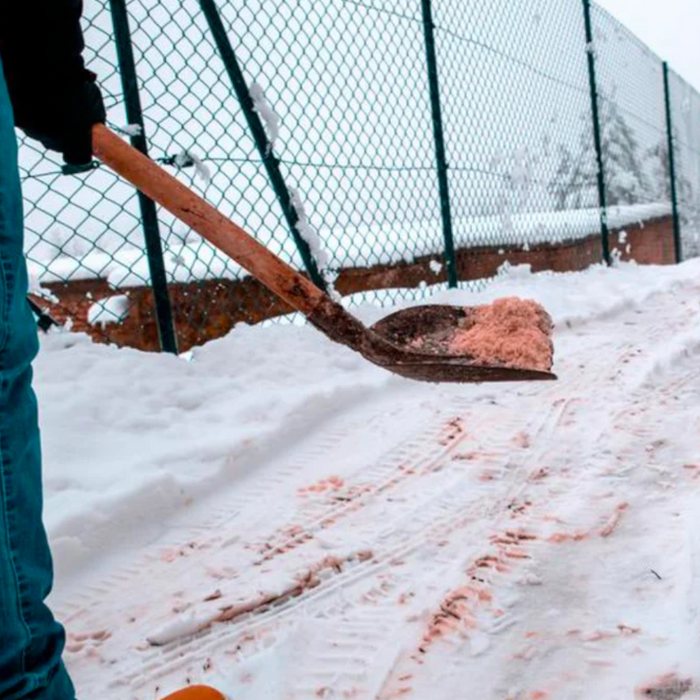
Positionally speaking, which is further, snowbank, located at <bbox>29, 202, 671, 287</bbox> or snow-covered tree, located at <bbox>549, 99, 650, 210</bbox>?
snow-covered tree, located at <bbox>549, 99, 650, 210</bbox>

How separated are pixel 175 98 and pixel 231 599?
2474 millimetres

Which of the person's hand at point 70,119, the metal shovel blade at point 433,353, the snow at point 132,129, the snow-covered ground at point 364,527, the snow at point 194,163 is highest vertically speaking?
the snow at point 132,129

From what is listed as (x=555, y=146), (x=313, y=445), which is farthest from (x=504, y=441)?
(x=555, y=146)

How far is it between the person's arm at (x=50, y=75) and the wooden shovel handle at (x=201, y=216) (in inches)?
2.0

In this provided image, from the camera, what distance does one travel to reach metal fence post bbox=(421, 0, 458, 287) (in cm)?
498

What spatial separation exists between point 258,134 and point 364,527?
2190 mm

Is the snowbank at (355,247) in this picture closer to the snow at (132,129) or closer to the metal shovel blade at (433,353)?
the snow at (132,129)

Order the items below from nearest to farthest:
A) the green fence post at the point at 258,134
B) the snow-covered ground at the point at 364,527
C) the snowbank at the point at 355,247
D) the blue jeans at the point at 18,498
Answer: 1. the blue jeans at the point at 18,498
2. the snow-covered ground at the point at 364,527
3. the green fence post at the point at 258,134
4. the snowbank at the point at 355,247

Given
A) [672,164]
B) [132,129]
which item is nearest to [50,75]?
[132,129]

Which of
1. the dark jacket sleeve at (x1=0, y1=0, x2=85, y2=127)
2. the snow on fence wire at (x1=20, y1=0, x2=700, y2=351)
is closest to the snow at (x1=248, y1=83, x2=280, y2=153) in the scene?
the snow on fence wire at (x1=20, y1=0, x2=700, y2=351)

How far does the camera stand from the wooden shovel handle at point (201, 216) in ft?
5.41

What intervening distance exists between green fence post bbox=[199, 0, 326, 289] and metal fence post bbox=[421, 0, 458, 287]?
1.54 metres

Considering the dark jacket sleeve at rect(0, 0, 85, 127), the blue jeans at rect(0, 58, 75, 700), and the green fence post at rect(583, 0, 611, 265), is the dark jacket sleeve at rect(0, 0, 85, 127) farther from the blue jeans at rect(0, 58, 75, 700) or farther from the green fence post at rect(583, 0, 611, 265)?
Result: the green fence post at rect(583, 0, 611, 265)

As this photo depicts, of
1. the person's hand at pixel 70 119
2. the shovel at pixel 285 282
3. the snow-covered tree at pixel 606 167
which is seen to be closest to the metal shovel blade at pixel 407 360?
the shovel at pixel 285 282
